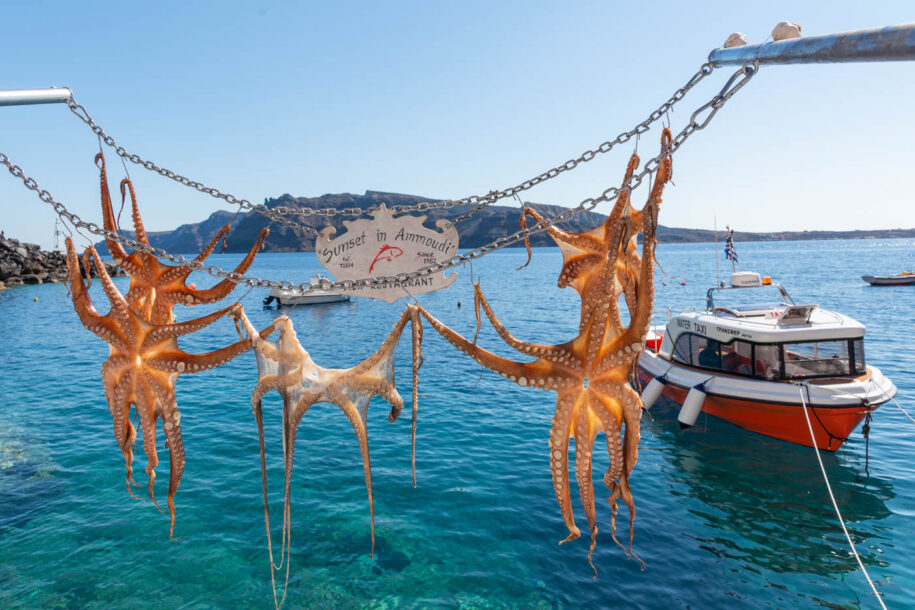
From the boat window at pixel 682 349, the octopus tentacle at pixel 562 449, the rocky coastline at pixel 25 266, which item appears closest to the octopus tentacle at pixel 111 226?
the octopus tentacle at pixel 562 449

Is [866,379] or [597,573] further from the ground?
[866,379]

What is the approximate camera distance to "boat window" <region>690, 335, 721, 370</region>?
15.7 metres

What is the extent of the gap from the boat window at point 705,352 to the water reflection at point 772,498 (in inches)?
69.5

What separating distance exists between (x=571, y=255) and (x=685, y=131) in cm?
137

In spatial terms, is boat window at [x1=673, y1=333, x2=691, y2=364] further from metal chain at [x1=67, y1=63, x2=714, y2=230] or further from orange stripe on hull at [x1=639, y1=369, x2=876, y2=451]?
metal chain at [x1=67, y1=63, x2=714, y2=230]

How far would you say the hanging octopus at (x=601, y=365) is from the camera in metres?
4.14

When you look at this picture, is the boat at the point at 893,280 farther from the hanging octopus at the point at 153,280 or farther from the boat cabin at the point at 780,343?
the hanging octopus at the point at 153,280

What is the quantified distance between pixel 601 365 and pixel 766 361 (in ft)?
40.4

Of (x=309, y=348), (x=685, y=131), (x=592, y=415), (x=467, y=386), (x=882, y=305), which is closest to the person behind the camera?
(x=685, y=131)

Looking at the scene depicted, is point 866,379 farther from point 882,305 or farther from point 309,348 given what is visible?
point 882,305

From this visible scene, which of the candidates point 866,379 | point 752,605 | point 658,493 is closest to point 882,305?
point 866,379

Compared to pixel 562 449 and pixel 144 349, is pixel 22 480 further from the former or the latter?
pixel 562 449

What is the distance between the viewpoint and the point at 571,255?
4887 mm

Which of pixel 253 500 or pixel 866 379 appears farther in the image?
pixel 866 379
